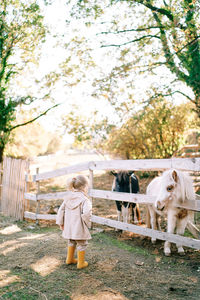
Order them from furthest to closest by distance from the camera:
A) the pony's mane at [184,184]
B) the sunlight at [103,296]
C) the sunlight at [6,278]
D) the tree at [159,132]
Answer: the tree at [159,132] → the pony's mane at [184,184] → the sunlight at [6,278] → the sunlight at [103,296]

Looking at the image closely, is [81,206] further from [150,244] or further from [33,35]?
[33,35]

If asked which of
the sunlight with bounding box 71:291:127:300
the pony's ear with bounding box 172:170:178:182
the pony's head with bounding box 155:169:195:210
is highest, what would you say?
the pony's ear with bounding box 172:170:178:182

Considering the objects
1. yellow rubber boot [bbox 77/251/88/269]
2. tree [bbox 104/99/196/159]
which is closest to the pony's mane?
yellow rubber boot [bbox 77/251/88/269]

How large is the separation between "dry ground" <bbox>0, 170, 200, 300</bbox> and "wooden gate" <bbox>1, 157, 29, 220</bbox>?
2.55m

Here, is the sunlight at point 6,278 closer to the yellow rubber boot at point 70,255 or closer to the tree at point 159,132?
the yellow rubber boot at point 70,255

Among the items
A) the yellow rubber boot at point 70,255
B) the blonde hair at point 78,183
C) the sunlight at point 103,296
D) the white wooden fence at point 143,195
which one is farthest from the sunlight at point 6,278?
the white wooden fence at point 143,195

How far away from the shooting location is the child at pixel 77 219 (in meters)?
3.92

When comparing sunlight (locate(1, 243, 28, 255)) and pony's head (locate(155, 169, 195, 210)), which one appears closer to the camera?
pony's head (locate(155, 169, 195, 210))

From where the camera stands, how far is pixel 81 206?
4031mm

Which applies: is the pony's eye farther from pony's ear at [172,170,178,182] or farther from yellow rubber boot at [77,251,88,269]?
yellow rubber boot at [77,251,88,269]

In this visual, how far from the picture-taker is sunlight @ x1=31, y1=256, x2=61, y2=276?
383 cm

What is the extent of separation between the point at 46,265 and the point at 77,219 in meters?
0.85

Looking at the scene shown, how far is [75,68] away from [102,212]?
5.49m

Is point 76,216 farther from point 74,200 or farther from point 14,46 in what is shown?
point 14,46
